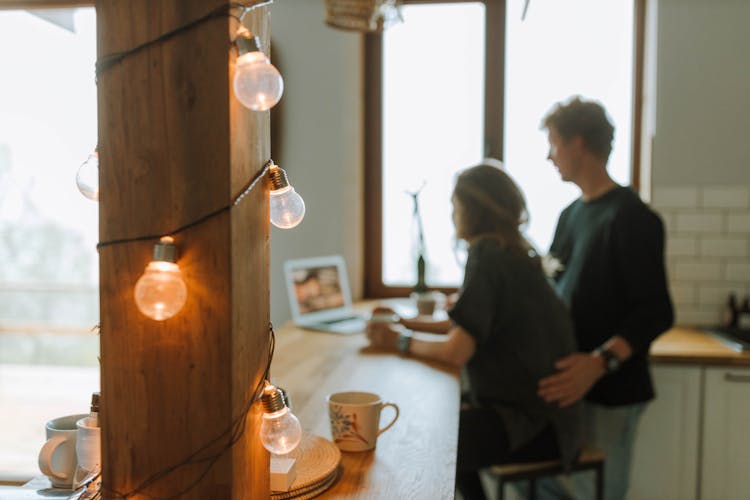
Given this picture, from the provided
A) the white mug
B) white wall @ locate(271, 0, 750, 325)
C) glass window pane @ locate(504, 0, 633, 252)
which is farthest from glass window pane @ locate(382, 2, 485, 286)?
the white mug

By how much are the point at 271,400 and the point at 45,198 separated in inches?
151

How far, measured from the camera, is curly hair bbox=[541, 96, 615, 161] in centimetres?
211

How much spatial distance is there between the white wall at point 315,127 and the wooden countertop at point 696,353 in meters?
1.36

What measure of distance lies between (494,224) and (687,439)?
1168 millimetres

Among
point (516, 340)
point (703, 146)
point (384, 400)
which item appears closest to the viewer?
point (384, 400)

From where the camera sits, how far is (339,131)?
296cm

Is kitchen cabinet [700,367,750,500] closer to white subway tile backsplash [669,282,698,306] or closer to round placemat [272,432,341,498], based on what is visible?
white subway tile backsplash [669,282,698,306]

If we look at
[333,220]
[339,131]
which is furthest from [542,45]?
[333,220]

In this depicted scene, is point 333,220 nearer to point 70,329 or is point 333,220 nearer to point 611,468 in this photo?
point 611,468

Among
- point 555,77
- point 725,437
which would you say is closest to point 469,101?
point 555,77

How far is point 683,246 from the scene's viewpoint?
9.00ft

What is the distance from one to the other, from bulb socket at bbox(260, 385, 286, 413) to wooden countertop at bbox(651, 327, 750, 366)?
1786 mm

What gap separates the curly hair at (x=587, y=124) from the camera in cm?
211

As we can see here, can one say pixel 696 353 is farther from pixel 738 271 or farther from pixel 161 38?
pixel 161 38
